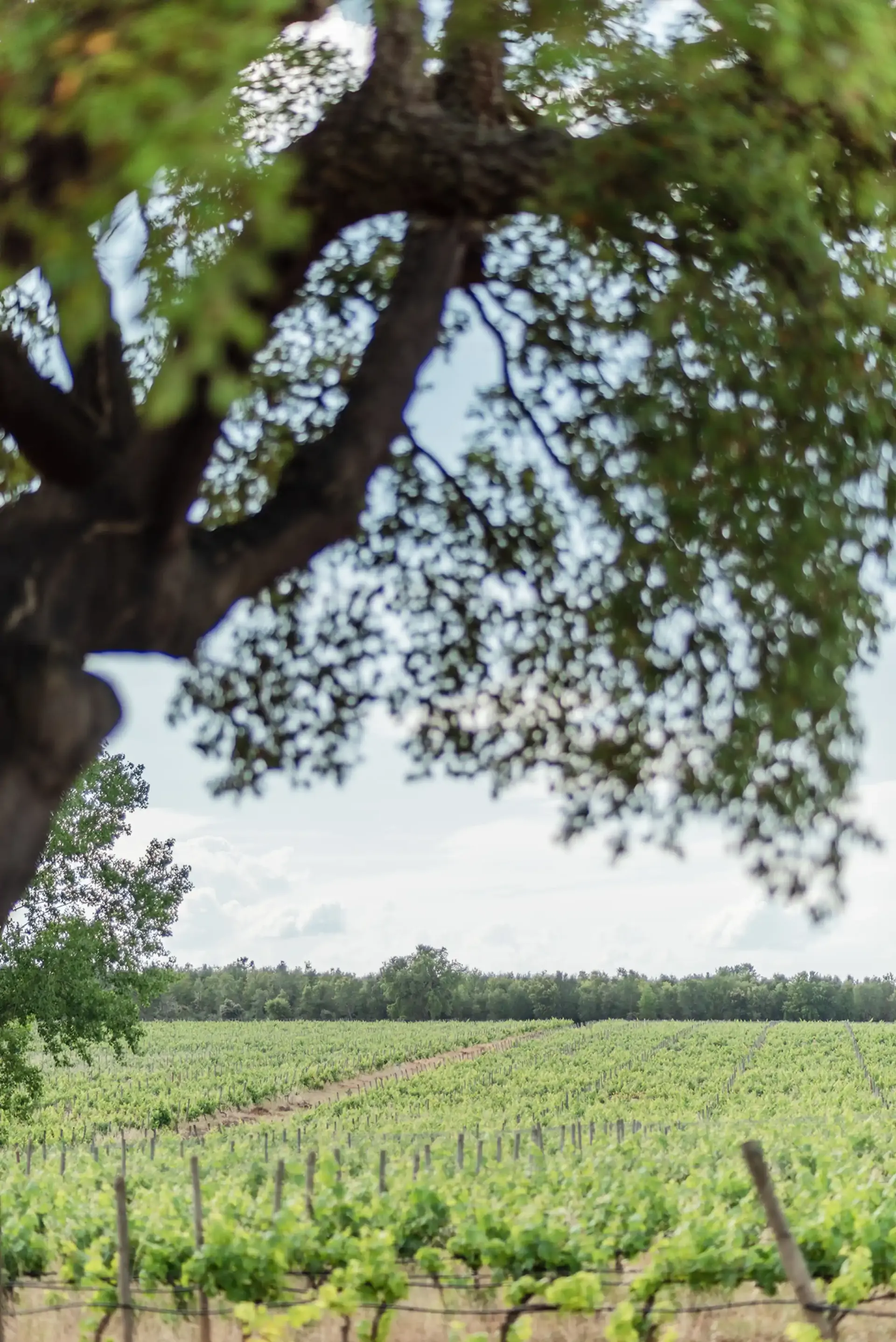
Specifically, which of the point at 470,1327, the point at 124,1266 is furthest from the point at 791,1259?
the point at 470,1327

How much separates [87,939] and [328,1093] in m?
33.4

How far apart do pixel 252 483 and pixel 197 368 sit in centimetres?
499

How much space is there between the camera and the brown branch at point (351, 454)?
4.73 meters

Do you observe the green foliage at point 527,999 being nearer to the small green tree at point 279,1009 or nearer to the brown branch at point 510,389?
the small green tree at point 279,1009

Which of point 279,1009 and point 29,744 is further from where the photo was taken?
point 279,1009

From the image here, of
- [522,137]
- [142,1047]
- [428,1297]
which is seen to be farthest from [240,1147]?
[142,1047]

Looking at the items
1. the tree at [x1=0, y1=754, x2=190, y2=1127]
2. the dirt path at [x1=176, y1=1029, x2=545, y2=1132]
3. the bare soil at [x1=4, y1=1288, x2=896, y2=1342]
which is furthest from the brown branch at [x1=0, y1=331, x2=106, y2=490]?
the dirt path at [x1=176, y1=1029, x2=545, y2=1132]

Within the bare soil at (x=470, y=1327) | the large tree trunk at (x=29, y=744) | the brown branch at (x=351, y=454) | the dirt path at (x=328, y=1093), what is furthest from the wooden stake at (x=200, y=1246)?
the dirt path at (x=328, y=1093)

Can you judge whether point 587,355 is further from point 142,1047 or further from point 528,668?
point 142,1047

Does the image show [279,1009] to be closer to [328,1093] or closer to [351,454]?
[328,1093]

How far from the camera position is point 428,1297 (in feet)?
34.7

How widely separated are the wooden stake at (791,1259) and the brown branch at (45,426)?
4.13 meters

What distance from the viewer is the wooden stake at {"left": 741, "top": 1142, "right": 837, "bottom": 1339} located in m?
5.42

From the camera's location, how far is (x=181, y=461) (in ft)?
14.1
